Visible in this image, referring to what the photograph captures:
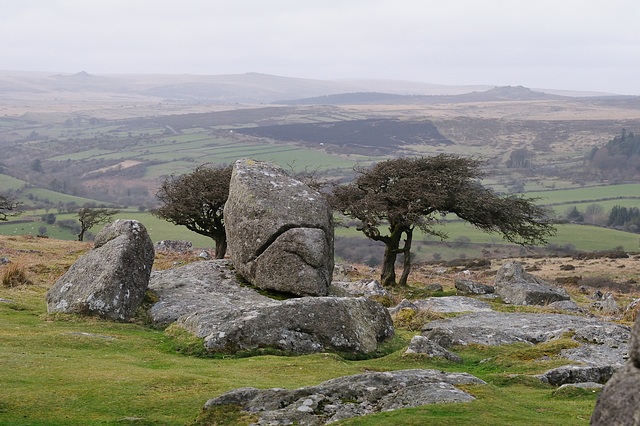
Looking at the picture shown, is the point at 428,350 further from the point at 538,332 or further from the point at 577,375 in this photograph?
the point at 538,332

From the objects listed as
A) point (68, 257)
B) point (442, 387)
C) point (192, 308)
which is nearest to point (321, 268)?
point (192, 308)

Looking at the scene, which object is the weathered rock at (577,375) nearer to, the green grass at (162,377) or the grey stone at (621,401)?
the green grass at (162,377)

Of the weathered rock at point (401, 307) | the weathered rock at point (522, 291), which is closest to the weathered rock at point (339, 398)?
the weathered rock at point (401, 307)

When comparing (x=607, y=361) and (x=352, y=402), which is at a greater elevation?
(x=352, y=402)

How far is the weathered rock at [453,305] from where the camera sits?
31.4 metres

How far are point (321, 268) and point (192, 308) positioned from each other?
5820 mm

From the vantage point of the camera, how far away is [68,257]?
4750 centimetres

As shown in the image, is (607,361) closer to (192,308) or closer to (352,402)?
(352,402)

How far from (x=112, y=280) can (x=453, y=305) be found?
17.9 metres

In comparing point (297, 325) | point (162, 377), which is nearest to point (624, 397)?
point (162, 377)

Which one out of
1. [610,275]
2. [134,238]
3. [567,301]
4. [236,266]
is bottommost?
[610,275]

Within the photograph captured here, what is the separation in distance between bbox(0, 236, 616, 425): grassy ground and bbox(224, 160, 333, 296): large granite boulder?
484cm

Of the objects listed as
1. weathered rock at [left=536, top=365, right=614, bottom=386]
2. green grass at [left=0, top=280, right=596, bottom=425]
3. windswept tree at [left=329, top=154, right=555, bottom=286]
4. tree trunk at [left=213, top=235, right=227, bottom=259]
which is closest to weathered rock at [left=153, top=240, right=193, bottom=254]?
tree trunk at [left=213, top=235, right=227, bottom=259]

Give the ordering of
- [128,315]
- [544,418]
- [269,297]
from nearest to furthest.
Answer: [544,418]
[128,315]
[269,297]
